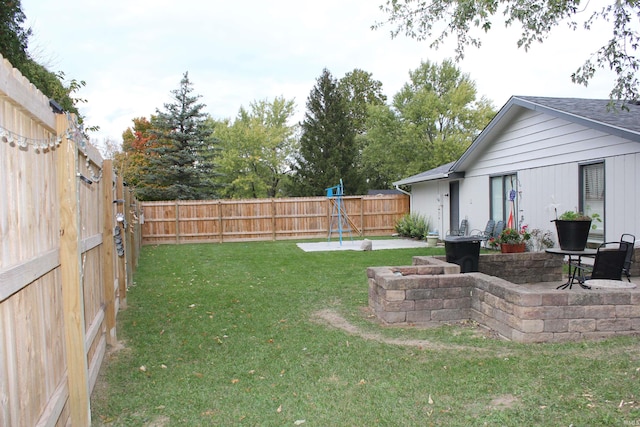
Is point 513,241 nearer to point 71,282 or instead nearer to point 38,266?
point 71,282

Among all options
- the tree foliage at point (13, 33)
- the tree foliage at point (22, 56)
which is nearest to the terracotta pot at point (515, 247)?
the tree foliage at point (22, 56)

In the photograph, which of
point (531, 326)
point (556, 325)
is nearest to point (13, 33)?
point (531, 326)

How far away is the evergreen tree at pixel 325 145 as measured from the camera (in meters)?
31.6

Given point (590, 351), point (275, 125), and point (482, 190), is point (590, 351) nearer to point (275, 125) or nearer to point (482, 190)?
point (482, 190)

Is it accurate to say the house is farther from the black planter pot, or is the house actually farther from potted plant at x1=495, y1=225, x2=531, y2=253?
the black planter pot

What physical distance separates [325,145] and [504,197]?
2085 cm

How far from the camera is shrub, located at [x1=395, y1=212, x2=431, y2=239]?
55.0ft

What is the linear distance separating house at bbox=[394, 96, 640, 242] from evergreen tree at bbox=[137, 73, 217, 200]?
14.4 m

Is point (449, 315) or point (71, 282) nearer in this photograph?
point (71, 282)

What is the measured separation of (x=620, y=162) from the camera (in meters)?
7.95

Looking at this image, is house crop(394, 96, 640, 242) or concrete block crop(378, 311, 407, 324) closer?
concrete block crop(378, 311, 407, 324)

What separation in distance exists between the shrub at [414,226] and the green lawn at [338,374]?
1084cm

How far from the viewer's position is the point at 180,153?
2423 cm

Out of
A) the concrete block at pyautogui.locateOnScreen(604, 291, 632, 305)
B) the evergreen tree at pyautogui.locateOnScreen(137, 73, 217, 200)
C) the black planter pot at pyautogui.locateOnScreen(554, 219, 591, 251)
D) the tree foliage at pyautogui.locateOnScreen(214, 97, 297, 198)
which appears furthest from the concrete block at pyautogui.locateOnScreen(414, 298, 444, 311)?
the tree foliage at pyautogui.locateOnScreen(214, 97, 297, 198)
